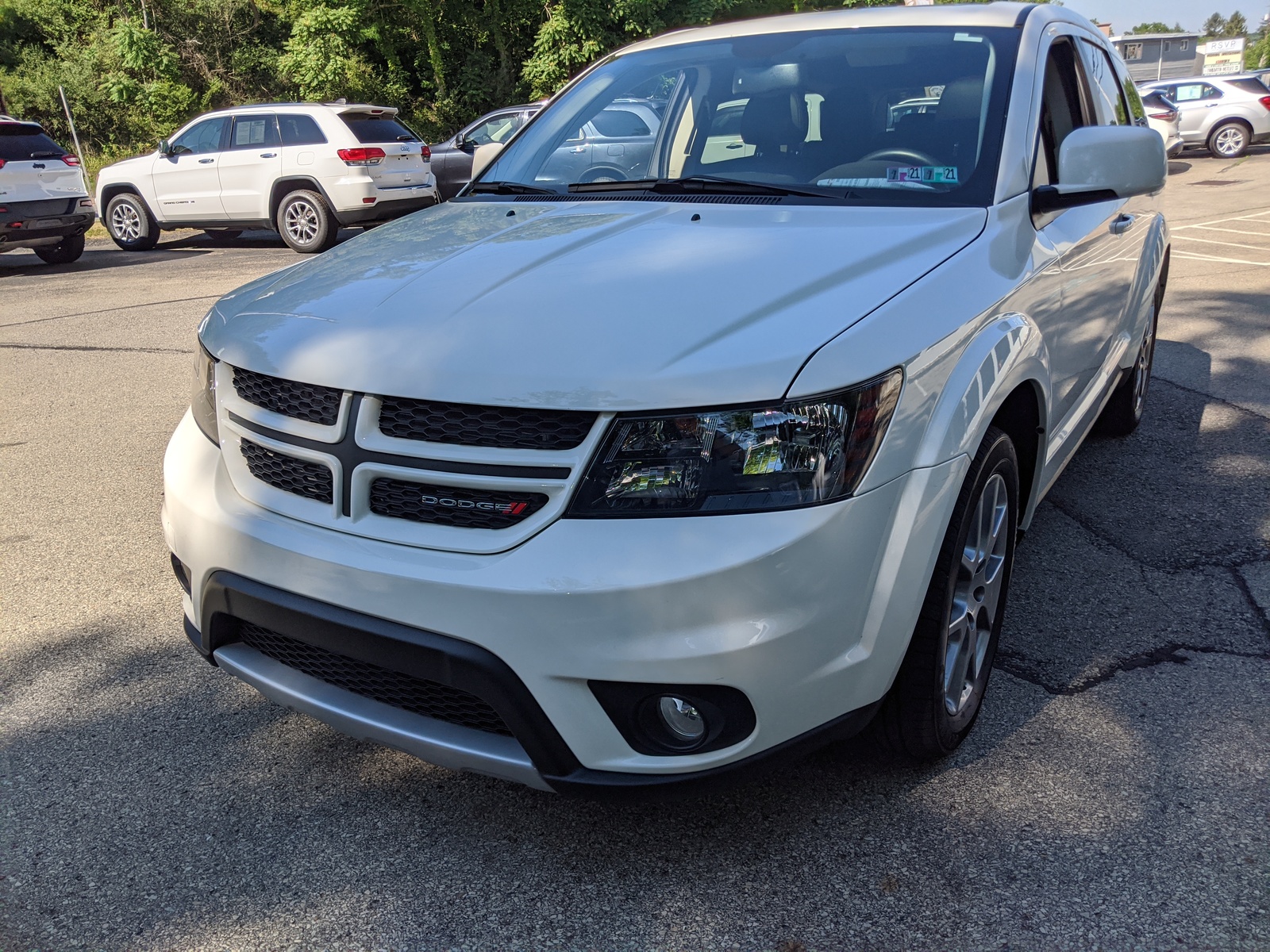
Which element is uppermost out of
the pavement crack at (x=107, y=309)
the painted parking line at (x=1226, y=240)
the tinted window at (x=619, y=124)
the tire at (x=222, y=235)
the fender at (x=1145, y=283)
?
the tinted window at (x=619, y=124)

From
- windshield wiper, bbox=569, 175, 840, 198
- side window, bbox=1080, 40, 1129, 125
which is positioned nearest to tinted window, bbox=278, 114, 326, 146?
side window, bbox=1080, 40, 1129, 125

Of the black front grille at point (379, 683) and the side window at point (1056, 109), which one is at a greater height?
the side window at point (1056, 109)

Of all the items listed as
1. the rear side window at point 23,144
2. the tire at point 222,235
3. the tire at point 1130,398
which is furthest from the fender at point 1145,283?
the tire at point 222,235

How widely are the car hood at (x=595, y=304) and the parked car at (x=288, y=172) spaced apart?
33.3 ft

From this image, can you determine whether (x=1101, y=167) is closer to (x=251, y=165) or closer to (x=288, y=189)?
(x=288, y=189)

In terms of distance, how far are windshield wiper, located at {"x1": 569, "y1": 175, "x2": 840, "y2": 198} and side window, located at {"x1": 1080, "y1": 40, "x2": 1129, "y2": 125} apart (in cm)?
161

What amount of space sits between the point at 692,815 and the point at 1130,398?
3387 mm

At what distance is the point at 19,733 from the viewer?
111 inches

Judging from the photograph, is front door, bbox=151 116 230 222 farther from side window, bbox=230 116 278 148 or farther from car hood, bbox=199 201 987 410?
car hood, bbox=199 201 987 410

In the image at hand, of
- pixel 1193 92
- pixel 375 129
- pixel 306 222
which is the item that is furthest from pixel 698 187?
pixel 1193 92

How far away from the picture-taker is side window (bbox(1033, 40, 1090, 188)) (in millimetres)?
3034

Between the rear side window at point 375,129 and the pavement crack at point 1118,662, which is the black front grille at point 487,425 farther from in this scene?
the rear side window at point 375,129

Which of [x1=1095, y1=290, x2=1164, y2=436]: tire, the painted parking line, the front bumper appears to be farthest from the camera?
the painted parking line

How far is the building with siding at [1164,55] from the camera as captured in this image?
5388cm
